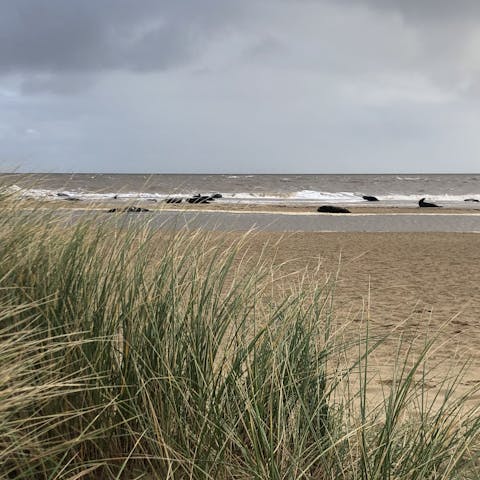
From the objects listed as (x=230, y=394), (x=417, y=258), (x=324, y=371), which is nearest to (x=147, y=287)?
(x=230, y=394)

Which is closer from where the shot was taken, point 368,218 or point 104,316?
point 104,316

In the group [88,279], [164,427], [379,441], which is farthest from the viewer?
[88,279]

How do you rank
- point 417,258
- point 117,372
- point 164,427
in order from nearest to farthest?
point 164,427
point 117,372
point 417,258

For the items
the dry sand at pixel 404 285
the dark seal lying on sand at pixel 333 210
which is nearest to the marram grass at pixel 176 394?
the dry sand at pixel 404 285

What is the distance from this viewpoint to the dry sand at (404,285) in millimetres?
6137

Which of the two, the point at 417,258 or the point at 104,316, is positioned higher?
the point at 104,316

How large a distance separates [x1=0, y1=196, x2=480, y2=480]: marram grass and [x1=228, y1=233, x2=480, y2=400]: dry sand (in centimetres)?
91

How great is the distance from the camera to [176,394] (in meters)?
2.63

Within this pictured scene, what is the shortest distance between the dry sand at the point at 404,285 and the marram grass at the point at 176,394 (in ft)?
2.99

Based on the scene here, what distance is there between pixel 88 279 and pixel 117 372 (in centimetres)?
59

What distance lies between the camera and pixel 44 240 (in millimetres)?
3584

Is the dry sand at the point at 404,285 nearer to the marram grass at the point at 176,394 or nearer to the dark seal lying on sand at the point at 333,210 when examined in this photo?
the marram grass at the point at 176,394

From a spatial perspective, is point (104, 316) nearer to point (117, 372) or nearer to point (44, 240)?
point (117, 372)

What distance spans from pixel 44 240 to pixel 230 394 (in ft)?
4.99
